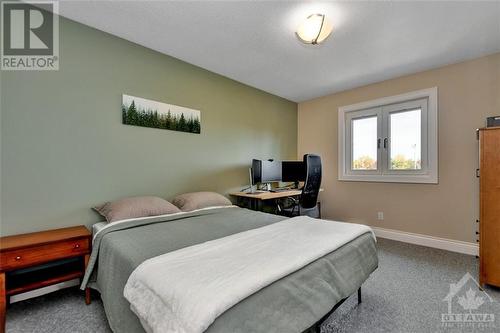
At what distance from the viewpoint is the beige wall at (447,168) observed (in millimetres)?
2848

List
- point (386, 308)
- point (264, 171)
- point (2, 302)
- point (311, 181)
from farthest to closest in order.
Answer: point (264, 171) → point (311, 181) → point (386, 308) → point (2, 302)

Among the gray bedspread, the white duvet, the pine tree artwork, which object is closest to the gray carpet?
the gray bedspread

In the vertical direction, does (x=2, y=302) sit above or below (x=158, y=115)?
below

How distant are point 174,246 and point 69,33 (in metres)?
2.27

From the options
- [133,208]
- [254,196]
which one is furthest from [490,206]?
[133,208]

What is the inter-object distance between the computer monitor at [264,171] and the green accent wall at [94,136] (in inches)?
19.9

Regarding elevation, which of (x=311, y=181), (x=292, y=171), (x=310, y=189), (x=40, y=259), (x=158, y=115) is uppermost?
(x=158, y=115)

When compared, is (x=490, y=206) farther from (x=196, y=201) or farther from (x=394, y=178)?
(x=196, y=201)

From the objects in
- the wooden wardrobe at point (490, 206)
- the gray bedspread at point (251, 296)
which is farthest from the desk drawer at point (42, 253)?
the wooden wardrobe at point (490, 206)

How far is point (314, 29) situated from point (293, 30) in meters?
0.30

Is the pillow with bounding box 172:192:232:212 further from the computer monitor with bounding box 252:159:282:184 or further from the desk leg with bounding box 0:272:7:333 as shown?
the desk leg with bounding box 0:272:7:333

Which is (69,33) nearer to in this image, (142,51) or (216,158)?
(142,51)

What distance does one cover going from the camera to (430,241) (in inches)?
125

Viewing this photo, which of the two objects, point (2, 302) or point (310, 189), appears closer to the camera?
point (2, 302)
